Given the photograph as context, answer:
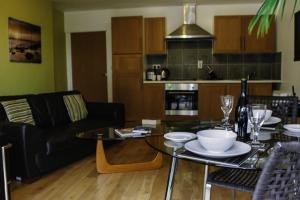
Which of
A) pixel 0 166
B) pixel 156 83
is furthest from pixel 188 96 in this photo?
pixel 0 166

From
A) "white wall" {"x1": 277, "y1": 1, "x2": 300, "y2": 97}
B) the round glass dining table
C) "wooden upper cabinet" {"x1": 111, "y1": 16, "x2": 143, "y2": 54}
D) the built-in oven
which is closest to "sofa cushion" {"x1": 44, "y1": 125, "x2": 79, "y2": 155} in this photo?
the round glass dining table

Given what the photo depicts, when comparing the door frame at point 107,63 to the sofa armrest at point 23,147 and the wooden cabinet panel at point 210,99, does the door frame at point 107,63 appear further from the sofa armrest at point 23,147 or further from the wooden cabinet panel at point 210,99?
the sofa armrest at point 23,147

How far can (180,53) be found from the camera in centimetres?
609

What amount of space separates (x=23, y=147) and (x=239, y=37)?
4.34m

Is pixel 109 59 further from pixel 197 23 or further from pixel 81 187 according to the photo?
pixel 81 187

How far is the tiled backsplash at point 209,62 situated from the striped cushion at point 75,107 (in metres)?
2.14

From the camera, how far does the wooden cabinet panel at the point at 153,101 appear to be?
565cm

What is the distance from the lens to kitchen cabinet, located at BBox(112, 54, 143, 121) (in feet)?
18.9

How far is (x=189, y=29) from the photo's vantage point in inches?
220

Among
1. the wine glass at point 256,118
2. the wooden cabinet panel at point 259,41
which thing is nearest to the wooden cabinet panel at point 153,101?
the wooden cabinet panel at point 259,41

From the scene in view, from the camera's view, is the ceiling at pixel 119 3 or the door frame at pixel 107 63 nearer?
the ceiling at pixel 119 3

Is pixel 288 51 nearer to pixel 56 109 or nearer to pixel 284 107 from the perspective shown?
pixel 284 107

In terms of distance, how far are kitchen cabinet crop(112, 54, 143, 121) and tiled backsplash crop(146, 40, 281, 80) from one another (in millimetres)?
485

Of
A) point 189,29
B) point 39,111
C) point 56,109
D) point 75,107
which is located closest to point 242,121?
point 39,111
